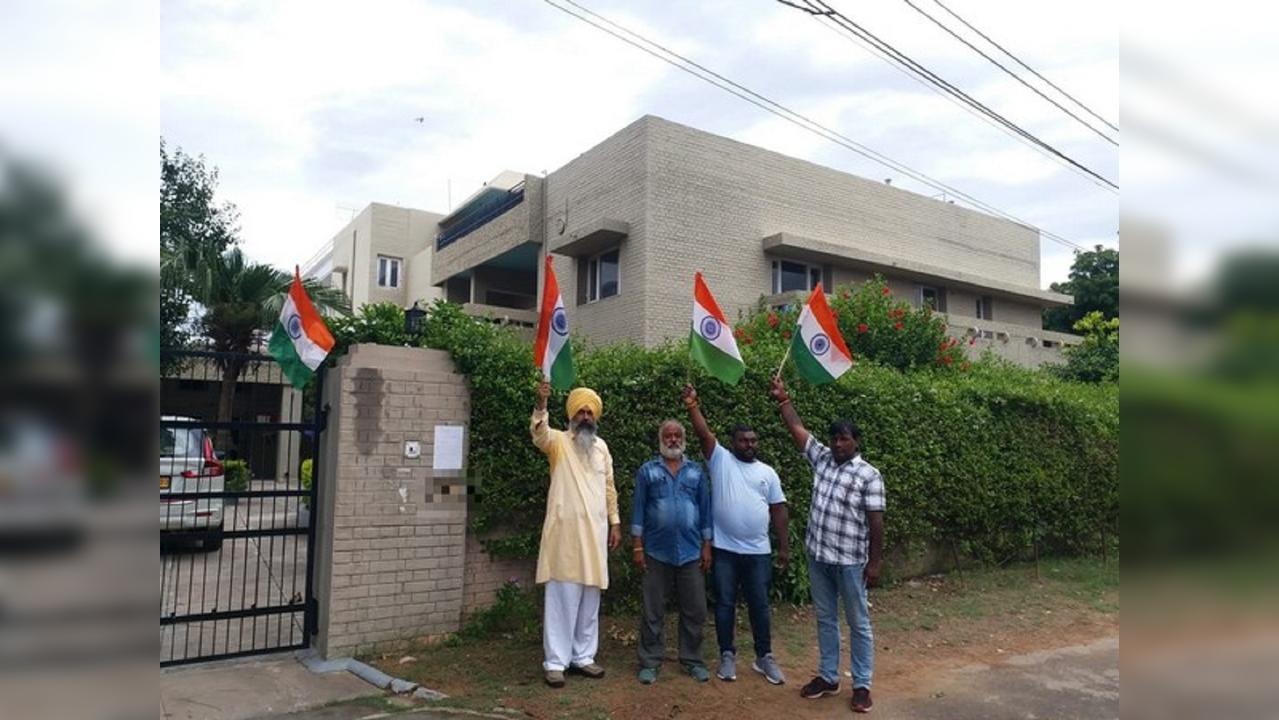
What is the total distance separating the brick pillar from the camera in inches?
225

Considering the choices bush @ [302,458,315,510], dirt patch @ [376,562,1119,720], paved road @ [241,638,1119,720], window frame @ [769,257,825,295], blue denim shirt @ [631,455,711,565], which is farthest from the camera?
window frame @ [769,257,825,295]

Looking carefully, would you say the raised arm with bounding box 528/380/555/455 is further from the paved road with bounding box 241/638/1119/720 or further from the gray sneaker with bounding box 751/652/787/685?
the gray sneaker with bounding box 751/652/787/685

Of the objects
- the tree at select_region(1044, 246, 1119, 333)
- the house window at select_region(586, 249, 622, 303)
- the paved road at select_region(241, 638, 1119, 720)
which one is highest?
the tree at select_region(1044, 246, 1119, 333)

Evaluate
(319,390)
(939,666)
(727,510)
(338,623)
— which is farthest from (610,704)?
(319,390)

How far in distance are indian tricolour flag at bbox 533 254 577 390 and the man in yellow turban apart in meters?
0.24

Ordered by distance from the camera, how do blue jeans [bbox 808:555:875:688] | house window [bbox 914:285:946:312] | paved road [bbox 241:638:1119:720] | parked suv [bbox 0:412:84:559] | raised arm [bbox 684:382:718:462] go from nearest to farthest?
parked suv [bbox 0:412:84:559]
paved road [bbox 241:638:1119:720]
blue jeans [bbox 808:555:875:688]
raised arm [bbox 684:382:718:462]
house window [bbox 914:285:946:312]

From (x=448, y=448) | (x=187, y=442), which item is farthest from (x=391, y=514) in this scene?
(x=187, y=442)

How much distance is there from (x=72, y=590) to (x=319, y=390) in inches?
224

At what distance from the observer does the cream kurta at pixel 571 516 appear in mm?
5441

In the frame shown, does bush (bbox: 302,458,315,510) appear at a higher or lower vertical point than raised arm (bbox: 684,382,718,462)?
lower

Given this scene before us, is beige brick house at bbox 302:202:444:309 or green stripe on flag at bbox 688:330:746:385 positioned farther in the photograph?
beige brick house at bbox 302:202:444:309

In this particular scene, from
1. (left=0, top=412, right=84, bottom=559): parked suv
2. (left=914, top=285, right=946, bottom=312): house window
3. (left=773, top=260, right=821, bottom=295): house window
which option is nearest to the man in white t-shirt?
(left=0, top=412, right=84, bottom=559): parked suv

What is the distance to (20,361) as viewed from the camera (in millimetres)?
814

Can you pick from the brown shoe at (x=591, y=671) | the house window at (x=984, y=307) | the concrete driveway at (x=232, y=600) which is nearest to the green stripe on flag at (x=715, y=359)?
the brown shoe at (x=591, y=671)
